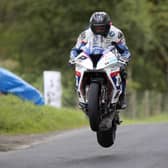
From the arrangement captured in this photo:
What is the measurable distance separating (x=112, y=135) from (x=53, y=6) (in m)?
22.9

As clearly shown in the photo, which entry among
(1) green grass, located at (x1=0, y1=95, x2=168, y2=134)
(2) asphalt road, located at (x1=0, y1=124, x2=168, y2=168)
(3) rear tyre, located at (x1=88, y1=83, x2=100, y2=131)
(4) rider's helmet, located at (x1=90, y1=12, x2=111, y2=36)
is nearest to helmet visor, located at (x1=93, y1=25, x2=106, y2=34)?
(4) rider's helmet, located at (x1=90, y1=12, x2=111, y2=36)

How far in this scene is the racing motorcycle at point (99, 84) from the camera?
11641 mm

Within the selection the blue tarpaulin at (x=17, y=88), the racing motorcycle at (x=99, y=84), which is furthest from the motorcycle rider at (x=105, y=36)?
the blue tarpaulin at (x=17, y=88)

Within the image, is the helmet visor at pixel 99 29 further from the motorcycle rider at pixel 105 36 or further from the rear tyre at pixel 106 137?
the rear tyre at pixel 106 137

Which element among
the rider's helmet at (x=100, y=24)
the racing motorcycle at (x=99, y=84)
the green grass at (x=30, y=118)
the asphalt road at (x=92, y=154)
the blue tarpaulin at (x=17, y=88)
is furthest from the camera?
the blue tarpaulin at (x=17, y=88)

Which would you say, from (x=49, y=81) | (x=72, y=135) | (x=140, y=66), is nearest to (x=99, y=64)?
(x=72, y=135)

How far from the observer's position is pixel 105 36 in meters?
12.3

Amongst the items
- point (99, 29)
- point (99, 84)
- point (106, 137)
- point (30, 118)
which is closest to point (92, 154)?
point (106, 137)

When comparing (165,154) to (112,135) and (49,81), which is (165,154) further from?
(49,81)

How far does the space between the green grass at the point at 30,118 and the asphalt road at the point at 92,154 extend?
1.53 m

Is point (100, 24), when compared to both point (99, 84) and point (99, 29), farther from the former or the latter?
point (99, 84)

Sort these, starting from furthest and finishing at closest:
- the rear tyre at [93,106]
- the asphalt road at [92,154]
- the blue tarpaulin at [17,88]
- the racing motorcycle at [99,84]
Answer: the blue tarpaulin at [17,88]
the racing motorcycle at [99,84]
the rear tyre at [93,106]
the asphalt road at [92,154]

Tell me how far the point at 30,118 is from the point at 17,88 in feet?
10.4

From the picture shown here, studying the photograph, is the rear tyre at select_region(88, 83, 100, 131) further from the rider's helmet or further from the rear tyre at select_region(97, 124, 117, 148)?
the rider's helmet
